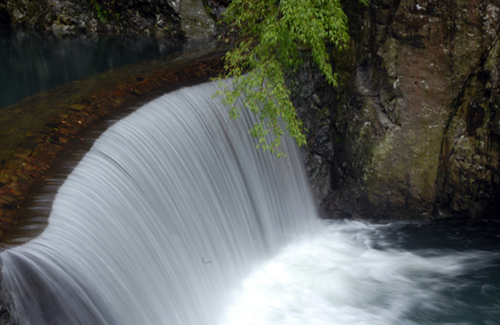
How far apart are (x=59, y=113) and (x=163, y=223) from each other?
1.94 metres

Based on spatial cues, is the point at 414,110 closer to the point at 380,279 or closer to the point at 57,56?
the point at 380,279

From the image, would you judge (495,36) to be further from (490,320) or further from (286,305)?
(286,305)

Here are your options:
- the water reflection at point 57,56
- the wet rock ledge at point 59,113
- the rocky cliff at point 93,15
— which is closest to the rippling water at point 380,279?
the wet rock ledge at point 59,113

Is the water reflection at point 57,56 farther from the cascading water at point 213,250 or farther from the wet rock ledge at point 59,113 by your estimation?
the cascading water at point 213,250

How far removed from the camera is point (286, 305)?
18.5ft

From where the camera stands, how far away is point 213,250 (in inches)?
223

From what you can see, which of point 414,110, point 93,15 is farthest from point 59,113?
point 93,15

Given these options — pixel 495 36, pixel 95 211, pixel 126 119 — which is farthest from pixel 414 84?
pixel 95 211

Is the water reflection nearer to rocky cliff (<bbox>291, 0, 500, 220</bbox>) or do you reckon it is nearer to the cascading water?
the cascading water

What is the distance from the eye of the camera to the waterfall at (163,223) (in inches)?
139

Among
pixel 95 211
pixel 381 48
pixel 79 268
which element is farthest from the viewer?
pixel 381 48

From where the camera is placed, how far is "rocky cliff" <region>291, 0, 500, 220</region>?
22.2ft

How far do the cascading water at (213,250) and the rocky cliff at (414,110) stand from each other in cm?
54

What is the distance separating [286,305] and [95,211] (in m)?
2.72
